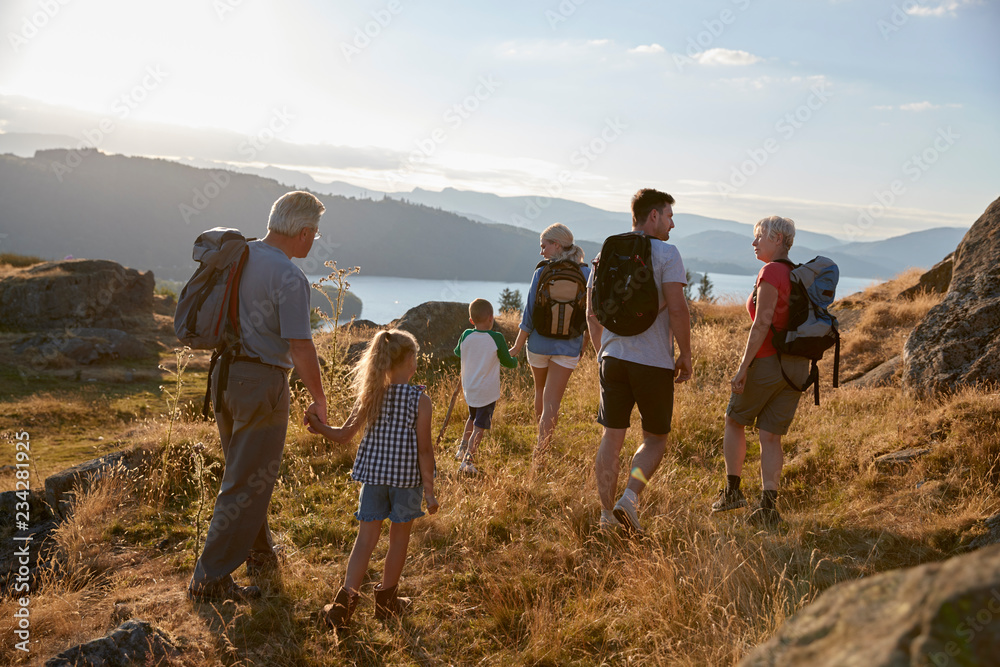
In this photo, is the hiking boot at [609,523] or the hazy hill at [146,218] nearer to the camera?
the hiking boot at [609,523]

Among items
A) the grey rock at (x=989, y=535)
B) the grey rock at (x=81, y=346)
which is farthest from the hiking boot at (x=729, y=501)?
the grey rock at (x=81, y=346)

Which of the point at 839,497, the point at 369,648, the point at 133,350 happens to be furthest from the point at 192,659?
the point at 133,350

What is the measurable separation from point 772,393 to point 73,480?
5.82 m

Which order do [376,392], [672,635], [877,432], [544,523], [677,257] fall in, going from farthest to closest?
[877,432] < [544,523] < [677,257] < [376,392] < [672,635]

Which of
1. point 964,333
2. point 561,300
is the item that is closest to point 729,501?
point 561,300

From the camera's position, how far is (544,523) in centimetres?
439

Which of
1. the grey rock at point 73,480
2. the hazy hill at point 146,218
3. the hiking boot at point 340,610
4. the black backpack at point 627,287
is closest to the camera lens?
the hiking boot at point 340,610

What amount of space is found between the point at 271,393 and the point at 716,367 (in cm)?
754

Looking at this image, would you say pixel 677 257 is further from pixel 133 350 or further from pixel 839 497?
pixel 133 350

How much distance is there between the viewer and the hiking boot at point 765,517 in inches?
164

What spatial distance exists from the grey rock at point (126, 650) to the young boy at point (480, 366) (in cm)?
286

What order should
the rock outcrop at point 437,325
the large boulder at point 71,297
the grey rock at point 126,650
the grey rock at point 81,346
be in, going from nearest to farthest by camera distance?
the grey rock at point 126,650 → the rock outcrop at point 437,325 → the grey rock at point 81,346 → the large boulder at point 71,297

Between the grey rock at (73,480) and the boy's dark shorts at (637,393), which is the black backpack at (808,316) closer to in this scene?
the boy's dark shorts at (637,393)

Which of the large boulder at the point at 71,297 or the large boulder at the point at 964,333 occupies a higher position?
the large boulder at the point at 964,333
